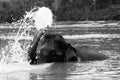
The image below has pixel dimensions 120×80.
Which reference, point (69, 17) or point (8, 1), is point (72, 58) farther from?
point (8, 1)

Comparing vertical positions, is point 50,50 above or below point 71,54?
above

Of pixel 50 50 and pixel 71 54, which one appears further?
pixel 71 54

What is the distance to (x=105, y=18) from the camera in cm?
7050

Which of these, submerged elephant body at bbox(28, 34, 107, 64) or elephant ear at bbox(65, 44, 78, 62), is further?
elephant ear at bbox(65, 44, 78, 62)

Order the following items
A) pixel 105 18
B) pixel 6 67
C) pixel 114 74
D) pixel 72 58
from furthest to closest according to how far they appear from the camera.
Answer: pixel 105 18 → pixel 72 58 → pixel 6 67 → pixel 114 74

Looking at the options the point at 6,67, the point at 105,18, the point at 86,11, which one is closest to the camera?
the point at 6,67

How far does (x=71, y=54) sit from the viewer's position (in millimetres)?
17188

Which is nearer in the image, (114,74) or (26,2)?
(114,74)

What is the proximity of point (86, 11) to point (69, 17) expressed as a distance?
4.35m

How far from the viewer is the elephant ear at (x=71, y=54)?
55.9 ft

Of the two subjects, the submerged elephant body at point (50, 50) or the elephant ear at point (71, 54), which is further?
the elephant ear at point (71, 54)

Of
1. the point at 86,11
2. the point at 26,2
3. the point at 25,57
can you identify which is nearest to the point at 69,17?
the point at 86,11

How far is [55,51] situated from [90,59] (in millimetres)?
1732

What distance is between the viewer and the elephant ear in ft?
55.9
